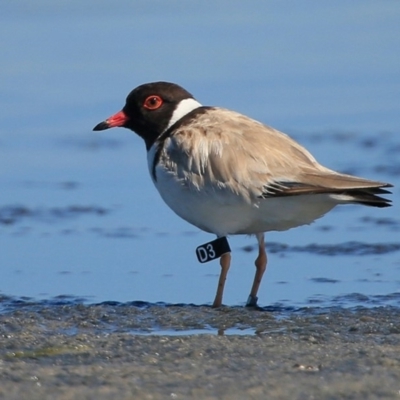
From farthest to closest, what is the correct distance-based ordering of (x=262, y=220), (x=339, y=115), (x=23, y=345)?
1. (x=339, y=115)
2. (x=262, y=220)
3. (x=23, y=345)

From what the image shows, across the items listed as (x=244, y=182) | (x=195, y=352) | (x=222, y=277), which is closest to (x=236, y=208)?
(x=244, y=182)

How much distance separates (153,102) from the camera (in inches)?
301

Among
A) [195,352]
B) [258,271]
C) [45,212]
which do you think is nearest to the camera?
[195,352]

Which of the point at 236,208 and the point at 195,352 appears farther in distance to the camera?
the point at 236,208

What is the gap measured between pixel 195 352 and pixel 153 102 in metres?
2.79

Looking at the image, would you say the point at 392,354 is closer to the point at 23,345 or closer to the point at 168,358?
the point at 168,358

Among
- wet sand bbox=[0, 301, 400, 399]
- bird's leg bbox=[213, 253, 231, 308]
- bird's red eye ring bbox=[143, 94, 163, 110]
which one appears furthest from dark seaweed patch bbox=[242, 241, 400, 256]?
wet sand bbox=[0, 301, 400, 399]

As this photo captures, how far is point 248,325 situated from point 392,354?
1.37 meters

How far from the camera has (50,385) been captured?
15.0ft

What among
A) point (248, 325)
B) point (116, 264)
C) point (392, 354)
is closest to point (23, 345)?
point (248, 325)

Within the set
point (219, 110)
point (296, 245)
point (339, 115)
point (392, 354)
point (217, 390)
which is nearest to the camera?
point (217, 390)

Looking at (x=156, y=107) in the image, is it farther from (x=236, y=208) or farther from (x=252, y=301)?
(x=252, y=301)

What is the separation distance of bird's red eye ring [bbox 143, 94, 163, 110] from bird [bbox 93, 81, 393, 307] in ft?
1.42

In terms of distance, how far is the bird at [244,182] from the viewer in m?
6.63
